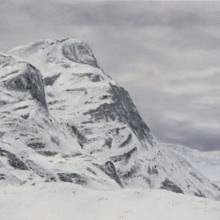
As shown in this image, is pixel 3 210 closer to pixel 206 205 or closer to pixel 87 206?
pixel 87 206

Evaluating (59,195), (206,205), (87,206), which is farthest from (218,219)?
(59,195)

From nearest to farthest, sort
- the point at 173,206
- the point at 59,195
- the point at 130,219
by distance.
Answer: the point at 130,219
the point at 173,206
the point at 59,195

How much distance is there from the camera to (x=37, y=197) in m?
57.5

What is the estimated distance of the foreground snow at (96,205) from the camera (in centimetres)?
5178

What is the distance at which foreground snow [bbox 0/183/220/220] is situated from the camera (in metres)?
51.8

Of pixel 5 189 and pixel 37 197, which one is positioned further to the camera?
pixel 5 189

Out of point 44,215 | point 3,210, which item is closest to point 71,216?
point 44,215

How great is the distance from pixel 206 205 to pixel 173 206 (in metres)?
3.36

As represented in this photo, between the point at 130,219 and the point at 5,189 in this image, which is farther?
the point at 5,189

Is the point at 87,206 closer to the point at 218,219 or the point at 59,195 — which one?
the point at 59,195

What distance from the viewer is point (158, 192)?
60594 mm

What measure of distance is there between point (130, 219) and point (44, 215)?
7.34 meters

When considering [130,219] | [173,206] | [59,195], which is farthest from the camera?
[59,195]

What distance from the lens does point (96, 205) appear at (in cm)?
5562
